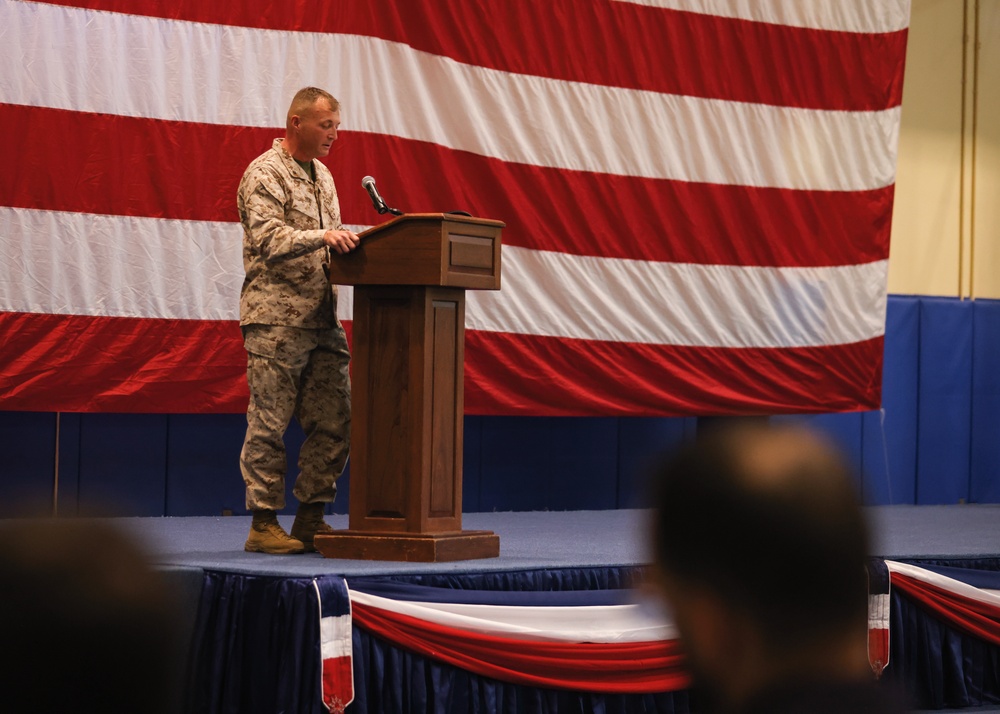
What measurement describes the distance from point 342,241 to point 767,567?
9.30 feet

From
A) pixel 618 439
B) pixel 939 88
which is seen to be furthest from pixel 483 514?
pixel 939 88

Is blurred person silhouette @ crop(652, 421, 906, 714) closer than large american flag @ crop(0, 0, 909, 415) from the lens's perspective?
Yes

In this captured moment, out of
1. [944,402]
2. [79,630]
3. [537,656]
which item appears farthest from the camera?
[944,402]

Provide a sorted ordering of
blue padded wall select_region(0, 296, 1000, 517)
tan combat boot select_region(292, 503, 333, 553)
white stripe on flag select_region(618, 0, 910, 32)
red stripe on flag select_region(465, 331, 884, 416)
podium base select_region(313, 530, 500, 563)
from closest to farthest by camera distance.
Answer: podium base select_region(313, 530, 500, 563)
tan combat boot select_region(292, 503, 333, 553)
blue padded wall select_region(0, 296, 1000, 517)
red stripe on flag select_region(465, 331, 884, 416)
white stripe on flag select_region(618, 0, 910, 32)

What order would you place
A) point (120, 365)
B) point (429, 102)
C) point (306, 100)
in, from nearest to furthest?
point (306, 100), point (120, 365), point (429, 102)

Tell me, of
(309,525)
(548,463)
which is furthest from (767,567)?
(548,463)

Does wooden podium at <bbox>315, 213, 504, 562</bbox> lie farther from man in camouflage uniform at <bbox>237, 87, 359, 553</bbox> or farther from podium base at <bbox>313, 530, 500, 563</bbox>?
man in camouflage uniform at <bbox>237, 87, 359, 553</bbox>

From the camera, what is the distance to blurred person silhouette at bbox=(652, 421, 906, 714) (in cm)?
71

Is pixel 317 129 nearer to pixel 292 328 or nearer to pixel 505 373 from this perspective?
pixel 292 328

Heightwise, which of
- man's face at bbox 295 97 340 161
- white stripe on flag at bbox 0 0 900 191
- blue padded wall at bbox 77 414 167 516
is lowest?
blue padded wall at bbox 77 414 167 516

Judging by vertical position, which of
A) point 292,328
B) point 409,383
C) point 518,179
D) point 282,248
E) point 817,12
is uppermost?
point 817,12

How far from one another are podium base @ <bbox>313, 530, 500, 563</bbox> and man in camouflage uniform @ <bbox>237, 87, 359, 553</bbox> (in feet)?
0.44

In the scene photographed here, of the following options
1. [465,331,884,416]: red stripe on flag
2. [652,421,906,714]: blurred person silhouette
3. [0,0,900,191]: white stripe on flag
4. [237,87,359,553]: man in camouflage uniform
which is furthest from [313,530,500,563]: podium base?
[652,421,906,714]: blurred person silhouette

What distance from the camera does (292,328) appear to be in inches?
142
